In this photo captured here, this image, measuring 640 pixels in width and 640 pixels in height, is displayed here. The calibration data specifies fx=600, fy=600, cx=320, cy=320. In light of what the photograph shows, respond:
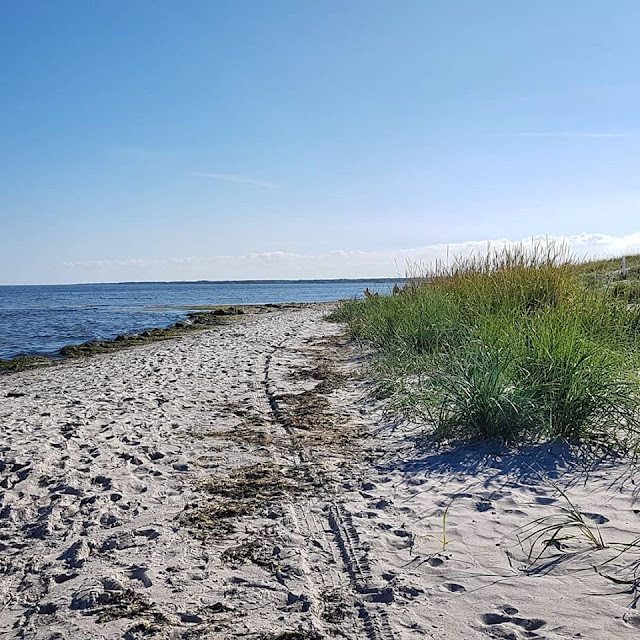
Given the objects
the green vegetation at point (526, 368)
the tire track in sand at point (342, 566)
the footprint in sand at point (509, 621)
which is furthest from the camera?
the green vegetation at point (526, 368)

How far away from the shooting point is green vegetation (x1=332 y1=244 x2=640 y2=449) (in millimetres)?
4680

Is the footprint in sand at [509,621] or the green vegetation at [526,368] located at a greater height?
the green vegetation at [526,368]

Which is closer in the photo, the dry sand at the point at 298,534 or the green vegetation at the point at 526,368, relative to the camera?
the dry sand at the point at 298,534

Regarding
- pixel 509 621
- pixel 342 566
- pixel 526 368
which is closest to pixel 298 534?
pixel 342 566

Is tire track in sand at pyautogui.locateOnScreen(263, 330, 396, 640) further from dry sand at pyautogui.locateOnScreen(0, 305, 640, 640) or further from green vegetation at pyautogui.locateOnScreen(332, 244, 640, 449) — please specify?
green vegetation at pyautogui.locateOnScreen(332, 244, 640, 449)

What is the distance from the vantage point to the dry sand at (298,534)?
8.70 feet

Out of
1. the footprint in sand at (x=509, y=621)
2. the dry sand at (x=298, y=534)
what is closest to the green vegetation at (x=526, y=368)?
the dry sand at (x=298, y=534)

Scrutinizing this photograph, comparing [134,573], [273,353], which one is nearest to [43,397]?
[273,353]

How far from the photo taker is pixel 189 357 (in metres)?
12.2

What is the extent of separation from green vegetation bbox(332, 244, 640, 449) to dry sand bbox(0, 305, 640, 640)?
0.29m

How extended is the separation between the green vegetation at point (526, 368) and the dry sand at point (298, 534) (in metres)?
0.29

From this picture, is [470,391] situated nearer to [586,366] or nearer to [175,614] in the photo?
[586,366]

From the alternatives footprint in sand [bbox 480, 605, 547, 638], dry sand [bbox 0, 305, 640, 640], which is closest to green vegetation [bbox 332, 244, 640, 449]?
dry sand [bbox 0, 305, 640, 640]

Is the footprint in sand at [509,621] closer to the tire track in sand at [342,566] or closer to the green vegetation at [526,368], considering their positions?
the tire track in sand at [342,566]
